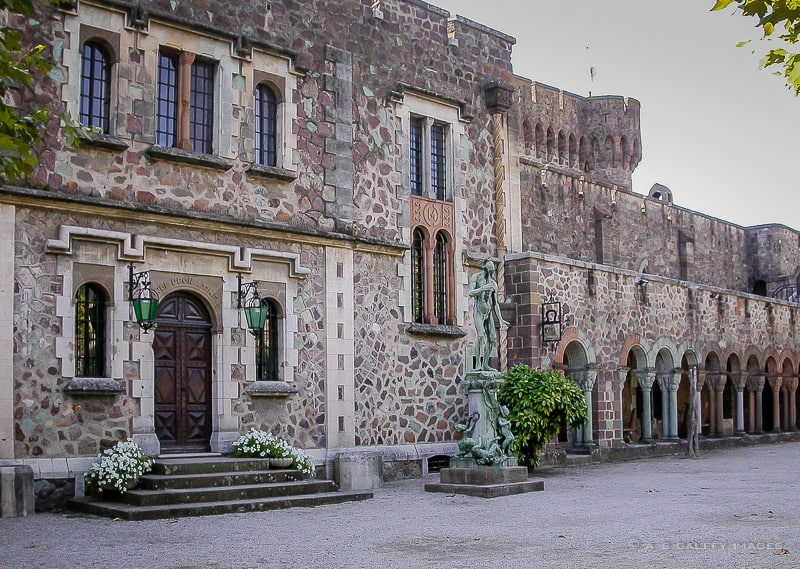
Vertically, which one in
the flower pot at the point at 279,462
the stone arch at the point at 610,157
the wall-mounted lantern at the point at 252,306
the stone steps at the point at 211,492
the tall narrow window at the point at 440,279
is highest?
the stone arch at the point at 610,157

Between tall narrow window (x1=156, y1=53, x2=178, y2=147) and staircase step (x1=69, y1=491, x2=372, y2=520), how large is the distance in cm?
535

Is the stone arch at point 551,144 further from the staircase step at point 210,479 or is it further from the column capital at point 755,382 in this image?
the staircase step at point 210,479

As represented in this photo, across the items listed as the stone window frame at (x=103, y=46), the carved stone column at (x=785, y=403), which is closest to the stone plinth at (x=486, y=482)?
the stone window frame at (x=103, y=46)

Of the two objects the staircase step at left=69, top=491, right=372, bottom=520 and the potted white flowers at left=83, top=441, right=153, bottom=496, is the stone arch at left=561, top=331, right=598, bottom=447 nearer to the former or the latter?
the staircase step at left=69, top=491, right=372, bottom=520

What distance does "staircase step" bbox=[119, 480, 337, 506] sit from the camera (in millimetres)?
12295

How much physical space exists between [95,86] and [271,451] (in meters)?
5.73

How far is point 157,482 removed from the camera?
12789mm

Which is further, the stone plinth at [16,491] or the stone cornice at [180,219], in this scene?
the stone cornice at [180,219]

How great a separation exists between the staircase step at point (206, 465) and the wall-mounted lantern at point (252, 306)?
197 centimetres

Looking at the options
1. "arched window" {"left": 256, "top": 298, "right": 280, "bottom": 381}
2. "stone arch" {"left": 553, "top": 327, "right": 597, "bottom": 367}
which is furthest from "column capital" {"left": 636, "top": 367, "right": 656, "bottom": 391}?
"arched window" {"left": 256, "top": 298, "right": 280, "bottom": 381}

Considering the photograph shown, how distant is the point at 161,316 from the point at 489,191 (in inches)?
304

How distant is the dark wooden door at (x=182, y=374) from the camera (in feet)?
47.6

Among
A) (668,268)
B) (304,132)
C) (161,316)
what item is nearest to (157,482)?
(161,316)

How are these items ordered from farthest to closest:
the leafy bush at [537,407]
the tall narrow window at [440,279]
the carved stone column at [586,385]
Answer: the carved stone column at [586,385] → the tall narrow window at [440,279] → the leafy bush at [537,407]
